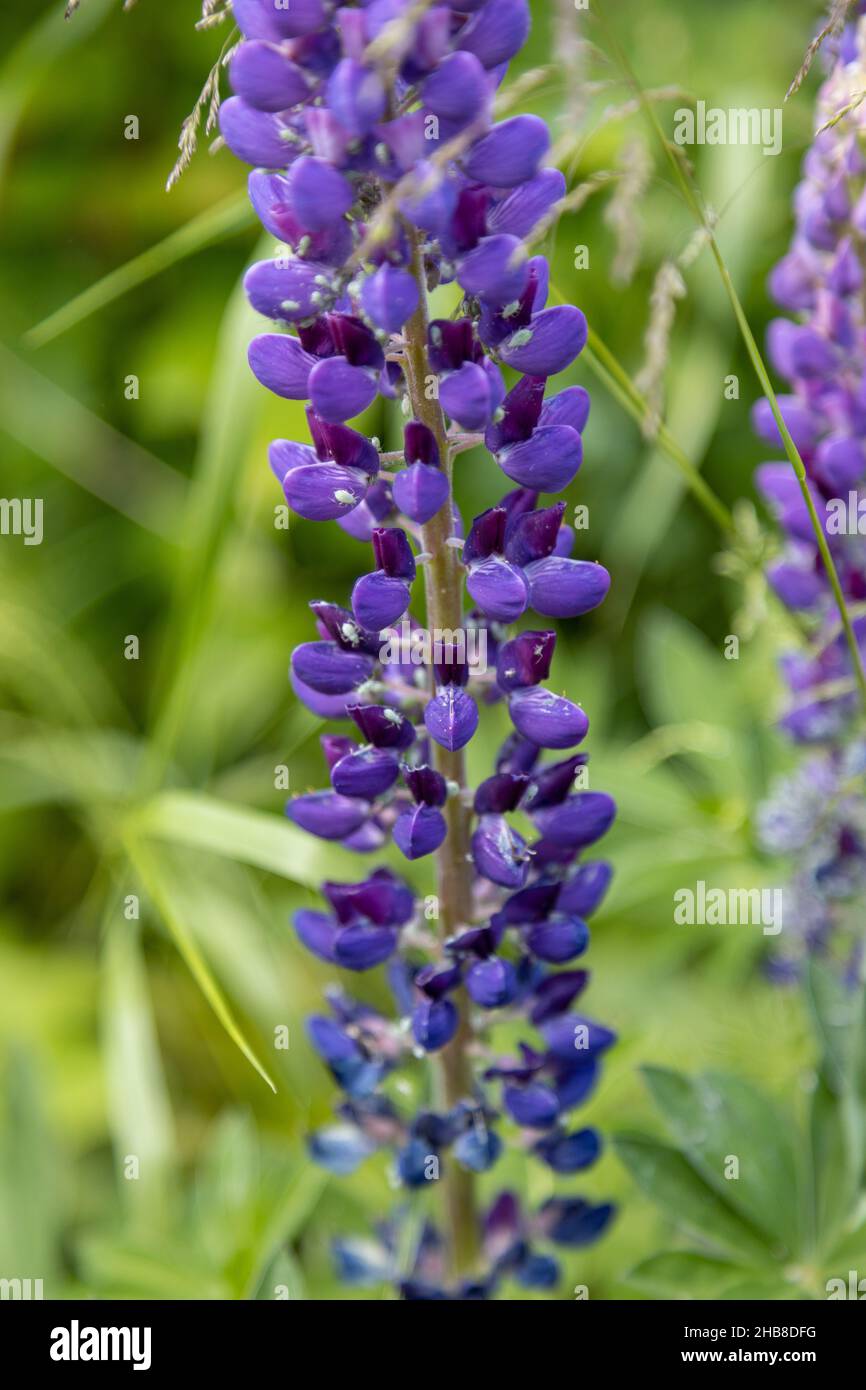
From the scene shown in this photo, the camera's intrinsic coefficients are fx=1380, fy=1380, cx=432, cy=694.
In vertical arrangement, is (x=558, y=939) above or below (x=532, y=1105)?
above

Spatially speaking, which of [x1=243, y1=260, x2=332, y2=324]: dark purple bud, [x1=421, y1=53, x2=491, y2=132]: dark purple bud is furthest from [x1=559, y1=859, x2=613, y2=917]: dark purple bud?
[x1=421, y1=53, x2=491, y2=132]: dark purple bud

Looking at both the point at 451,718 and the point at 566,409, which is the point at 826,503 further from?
the point at 451,718

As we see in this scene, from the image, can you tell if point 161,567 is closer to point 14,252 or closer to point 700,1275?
point 14,252

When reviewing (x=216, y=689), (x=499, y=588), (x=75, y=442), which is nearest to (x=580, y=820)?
(x=499, y=588)

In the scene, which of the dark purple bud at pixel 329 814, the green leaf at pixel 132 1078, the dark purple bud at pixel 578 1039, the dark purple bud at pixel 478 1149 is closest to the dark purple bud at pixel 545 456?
the dark purple bud at pixel 329 814

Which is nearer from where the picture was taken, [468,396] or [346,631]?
[468,396]

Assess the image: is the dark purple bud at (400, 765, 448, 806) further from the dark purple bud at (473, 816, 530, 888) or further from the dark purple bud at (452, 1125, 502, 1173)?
the dark purple bud at (452, 1125, 502, 1173)
